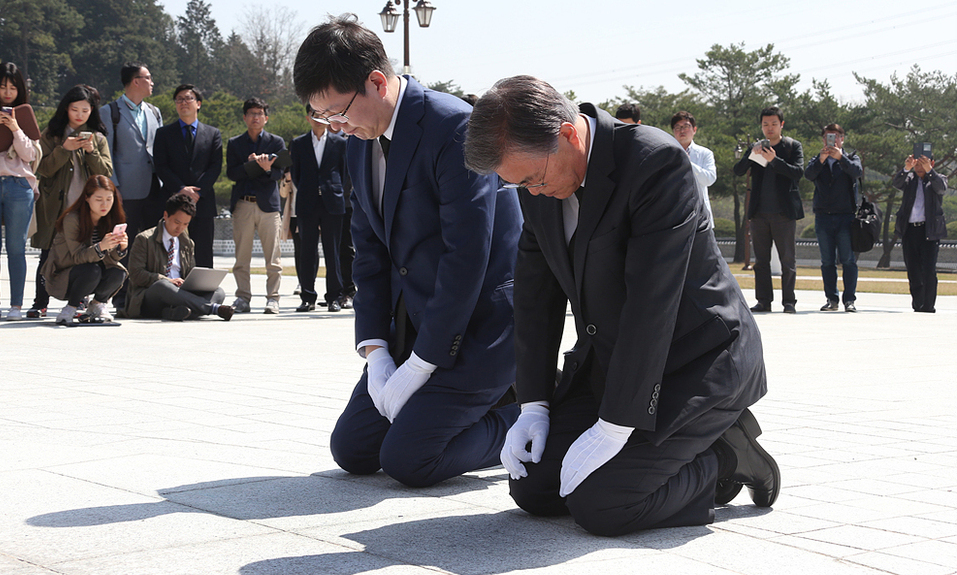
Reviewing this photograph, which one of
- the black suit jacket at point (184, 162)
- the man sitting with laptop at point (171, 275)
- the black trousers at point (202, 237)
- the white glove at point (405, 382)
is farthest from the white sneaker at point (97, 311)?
the white glove at point (405, 382)

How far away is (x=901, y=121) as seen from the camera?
46.4m

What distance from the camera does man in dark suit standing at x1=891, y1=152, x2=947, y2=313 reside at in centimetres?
1226

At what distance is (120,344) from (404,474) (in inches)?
195

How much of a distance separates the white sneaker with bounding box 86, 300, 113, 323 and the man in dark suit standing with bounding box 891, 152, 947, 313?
350 inches

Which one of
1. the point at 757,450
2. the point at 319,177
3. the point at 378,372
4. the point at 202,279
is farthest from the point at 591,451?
the point at 319,177

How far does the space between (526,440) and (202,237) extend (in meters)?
8.39

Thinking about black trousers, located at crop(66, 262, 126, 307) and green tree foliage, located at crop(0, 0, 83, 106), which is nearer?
black trousers, located at crop(66, 262, 126, 307)

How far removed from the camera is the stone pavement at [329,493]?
103 inches

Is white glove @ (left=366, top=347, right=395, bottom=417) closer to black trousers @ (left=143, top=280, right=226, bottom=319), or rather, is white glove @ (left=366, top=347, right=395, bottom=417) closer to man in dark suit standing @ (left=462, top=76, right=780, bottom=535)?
man in dark suit standing @ (left=462, top=76, right=780, bottom=535)

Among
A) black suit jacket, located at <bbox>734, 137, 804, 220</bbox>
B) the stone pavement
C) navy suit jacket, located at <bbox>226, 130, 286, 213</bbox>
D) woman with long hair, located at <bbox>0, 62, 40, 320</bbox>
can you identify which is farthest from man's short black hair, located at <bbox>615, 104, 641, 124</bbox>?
woman with long hair, located at <bbox>0, 62, 40, 320</bbox>

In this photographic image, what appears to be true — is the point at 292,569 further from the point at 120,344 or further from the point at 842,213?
the point at 842,213

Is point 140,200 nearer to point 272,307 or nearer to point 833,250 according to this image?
point 272,307

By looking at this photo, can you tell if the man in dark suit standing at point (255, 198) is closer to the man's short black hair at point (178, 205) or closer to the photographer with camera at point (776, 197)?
the man's short black hair at point (178, 205)

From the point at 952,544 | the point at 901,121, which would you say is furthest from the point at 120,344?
the point at 901,121
